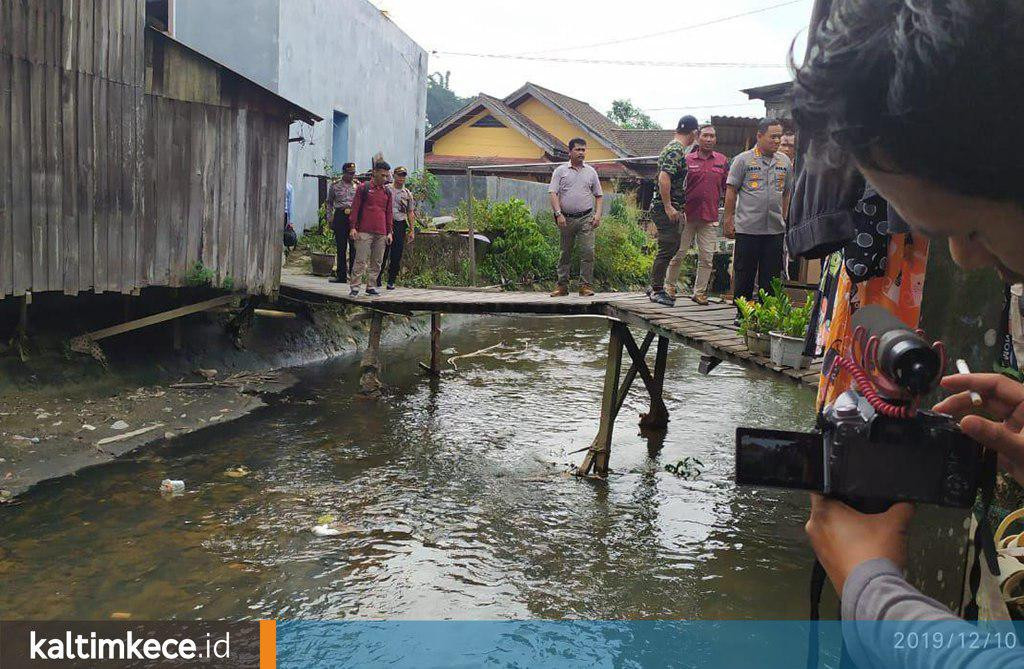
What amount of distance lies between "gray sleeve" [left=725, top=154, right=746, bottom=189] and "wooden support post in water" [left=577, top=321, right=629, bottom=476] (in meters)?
1.82

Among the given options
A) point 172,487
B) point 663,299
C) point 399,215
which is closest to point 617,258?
point 399,215

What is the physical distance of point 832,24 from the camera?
1.21 meters

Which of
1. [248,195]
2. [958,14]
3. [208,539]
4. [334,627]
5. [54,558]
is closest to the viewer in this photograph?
[958,14]

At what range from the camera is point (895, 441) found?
1.42m

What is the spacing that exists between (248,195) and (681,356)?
25.6 ft

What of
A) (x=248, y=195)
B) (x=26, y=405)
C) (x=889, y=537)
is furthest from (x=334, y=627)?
(x=248, y=195)

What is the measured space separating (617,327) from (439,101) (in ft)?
147

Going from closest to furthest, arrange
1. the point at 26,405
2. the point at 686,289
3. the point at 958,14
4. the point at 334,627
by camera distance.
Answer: the point at 958,14 → the point at 334,627 → the point at 26,405 → the point at 686,289

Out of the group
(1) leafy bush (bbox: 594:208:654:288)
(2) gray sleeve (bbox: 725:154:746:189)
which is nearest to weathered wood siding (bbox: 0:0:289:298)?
(2) gray sleeve (bbox: 725:154:746:189)

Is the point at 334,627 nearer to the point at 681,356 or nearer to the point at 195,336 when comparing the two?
the point at 195,336

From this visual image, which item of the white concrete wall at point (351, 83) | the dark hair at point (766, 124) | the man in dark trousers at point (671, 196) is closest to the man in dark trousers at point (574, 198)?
the man in dark trousers at point (671, 196)

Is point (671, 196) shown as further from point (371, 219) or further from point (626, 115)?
point (626, 115)

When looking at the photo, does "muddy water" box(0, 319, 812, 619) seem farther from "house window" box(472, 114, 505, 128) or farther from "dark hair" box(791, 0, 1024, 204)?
A: "house window" box(472, 114, 505, 128)

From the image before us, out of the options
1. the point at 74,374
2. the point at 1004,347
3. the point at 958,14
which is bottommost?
the point at 74,374
